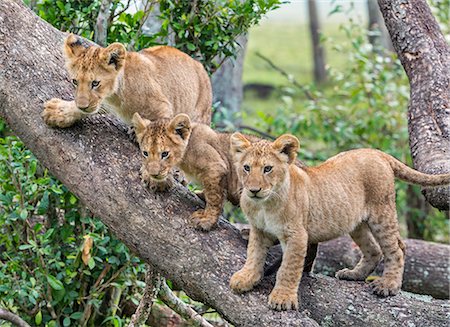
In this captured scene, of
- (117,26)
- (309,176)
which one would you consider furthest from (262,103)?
(309,176)

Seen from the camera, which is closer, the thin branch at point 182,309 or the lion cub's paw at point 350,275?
A: the lion cub's paw at point 350,275

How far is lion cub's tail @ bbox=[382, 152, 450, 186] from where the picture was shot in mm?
5672

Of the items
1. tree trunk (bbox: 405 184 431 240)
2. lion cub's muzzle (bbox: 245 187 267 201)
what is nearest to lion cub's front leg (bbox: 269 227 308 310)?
lion cub's muzzle (bbox: 245 187 267 201)

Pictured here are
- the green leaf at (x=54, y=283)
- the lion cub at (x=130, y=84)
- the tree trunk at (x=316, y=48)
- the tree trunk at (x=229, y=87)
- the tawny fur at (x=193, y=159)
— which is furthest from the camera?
the tree trunk at (x=316, y=48)

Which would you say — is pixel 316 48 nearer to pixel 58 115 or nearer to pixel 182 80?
pixel 182 80

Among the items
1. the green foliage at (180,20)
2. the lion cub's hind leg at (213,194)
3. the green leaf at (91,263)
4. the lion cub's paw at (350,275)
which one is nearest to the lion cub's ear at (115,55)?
the lion cub's hind leg at (213,194)

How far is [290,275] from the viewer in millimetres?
5234

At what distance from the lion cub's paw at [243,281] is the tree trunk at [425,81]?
148 cm

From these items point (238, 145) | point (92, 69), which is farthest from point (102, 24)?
point (238, 145)

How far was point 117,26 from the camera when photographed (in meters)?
7.14

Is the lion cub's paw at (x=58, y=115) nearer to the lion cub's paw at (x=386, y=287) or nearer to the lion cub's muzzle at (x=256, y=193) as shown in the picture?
the lion cub's muzzle at (x=256, y=193)

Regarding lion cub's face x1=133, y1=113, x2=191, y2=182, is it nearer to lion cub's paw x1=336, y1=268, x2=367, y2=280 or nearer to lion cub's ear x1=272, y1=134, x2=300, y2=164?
lion cub's ear x1=272, y1=134, x2=300, y2=164

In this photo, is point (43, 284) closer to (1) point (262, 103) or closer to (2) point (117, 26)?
(2) point (117, 26)

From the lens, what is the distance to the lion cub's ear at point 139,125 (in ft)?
18.2
